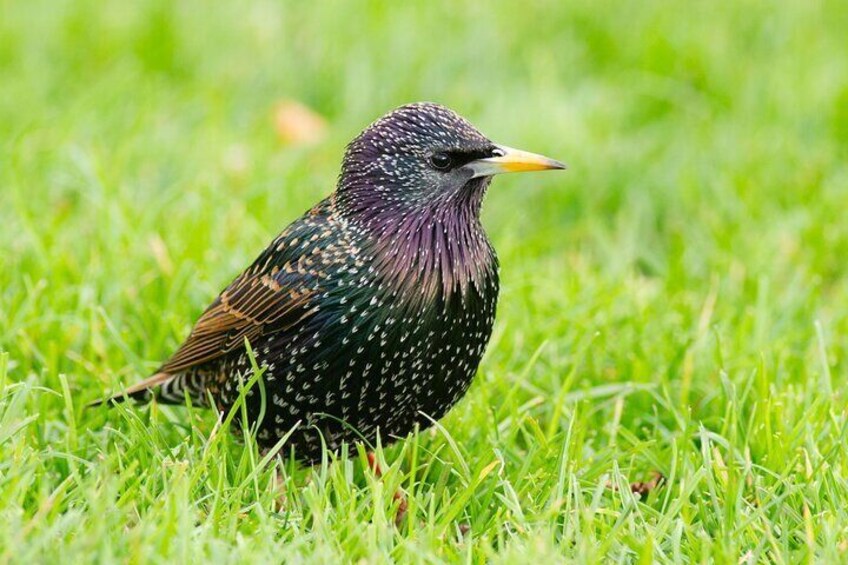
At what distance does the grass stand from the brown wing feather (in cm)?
20

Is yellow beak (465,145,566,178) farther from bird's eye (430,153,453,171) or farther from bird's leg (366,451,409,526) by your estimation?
bird's leg (366,451,409,526)

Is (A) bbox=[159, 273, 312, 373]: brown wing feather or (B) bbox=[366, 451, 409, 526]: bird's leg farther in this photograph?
(A) bbox=[159, 273, 312, 373]: brown wing feather

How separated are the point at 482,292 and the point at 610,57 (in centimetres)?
358

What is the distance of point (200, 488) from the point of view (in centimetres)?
326

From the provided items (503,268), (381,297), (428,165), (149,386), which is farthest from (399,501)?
(503,268)

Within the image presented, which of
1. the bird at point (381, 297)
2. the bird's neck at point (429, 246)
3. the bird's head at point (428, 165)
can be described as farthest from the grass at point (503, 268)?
the bird's head at point (428, 165)

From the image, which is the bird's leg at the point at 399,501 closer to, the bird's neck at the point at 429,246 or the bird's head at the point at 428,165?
the bird's neck at the point at 429,246

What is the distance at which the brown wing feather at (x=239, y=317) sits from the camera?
11.7ft

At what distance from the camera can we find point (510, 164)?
3.52 meters

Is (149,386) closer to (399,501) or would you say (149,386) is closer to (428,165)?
(399,501)

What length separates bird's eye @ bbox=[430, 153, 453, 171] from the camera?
355cm

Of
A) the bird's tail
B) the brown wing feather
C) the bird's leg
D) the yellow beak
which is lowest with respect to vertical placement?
the bird's leg

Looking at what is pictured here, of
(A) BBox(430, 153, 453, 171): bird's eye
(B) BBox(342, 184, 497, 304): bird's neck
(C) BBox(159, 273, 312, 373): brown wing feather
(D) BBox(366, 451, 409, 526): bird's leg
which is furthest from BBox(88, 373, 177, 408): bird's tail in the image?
(A) BBox(430, 153, 453, 171): bird's eye

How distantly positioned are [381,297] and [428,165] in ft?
1.23
